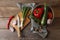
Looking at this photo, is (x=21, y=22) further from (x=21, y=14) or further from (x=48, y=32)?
(x=48, y=32)

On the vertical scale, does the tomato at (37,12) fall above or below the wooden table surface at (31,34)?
above

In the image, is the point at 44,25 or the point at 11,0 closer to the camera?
the point at 44,25

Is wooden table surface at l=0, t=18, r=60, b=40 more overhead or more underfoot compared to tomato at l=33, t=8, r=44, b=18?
more underfoot

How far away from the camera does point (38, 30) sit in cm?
127

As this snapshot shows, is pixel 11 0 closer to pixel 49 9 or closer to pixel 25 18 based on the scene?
pixel 25 18

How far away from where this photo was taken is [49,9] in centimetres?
128

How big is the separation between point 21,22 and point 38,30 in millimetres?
133

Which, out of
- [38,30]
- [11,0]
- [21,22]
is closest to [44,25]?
[38,30]

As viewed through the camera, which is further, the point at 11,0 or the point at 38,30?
the point at 11,0

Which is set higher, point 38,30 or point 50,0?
point 50,0

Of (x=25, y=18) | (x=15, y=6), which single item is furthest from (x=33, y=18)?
(x=15, y=6)

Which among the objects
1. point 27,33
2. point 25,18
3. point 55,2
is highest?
point 55,2

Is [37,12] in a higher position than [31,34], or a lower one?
higher

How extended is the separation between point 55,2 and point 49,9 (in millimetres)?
111
